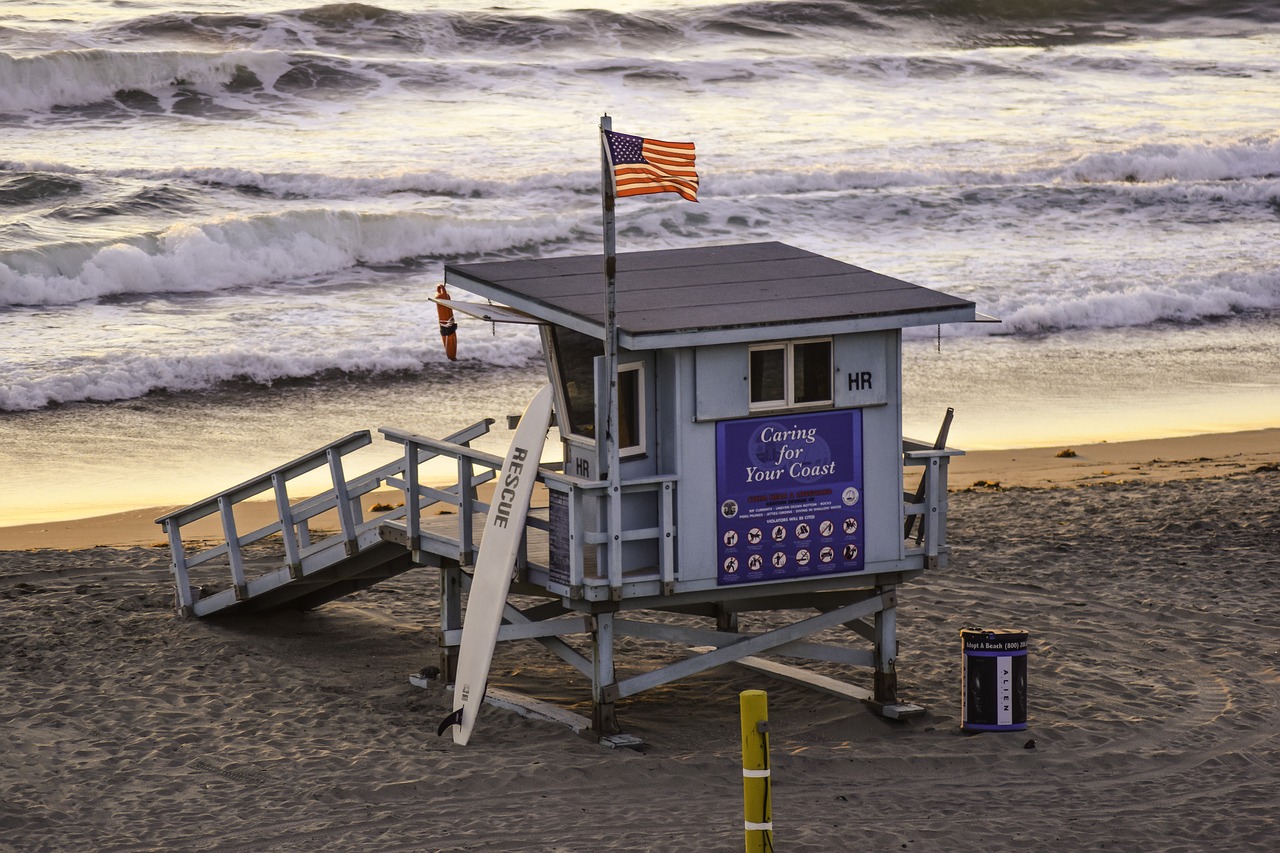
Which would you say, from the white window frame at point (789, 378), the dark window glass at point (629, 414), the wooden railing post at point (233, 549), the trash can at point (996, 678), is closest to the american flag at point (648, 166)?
the white window frame at point (789, 378)

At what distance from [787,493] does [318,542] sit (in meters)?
4.59

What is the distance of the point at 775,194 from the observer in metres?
42.1

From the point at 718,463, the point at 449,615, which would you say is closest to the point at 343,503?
the point at 449,615

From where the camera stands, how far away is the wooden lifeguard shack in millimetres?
10836

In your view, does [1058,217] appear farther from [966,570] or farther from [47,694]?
[47,694]

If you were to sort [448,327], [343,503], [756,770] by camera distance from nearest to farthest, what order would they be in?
[756,770]
[448,327]
[343,503]

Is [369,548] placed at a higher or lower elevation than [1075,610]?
higher

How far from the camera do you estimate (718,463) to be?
10.9 metres

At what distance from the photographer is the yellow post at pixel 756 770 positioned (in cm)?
819

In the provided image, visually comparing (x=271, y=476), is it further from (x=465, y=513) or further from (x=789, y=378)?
(x=789, y=378)

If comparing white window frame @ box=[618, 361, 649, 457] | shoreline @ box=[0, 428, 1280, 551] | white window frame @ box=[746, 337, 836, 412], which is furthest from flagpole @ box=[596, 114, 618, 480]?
shoreline @ box=[0, 428, 1280, 551]

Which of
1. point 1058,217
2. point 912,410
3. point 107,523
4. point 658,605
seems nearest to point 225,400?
point 107,523

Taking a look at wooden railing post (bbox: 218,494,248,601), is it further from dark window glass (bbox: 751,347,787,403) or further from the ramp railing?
the ramp railing

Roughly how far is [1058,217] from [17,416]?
25650 mm
